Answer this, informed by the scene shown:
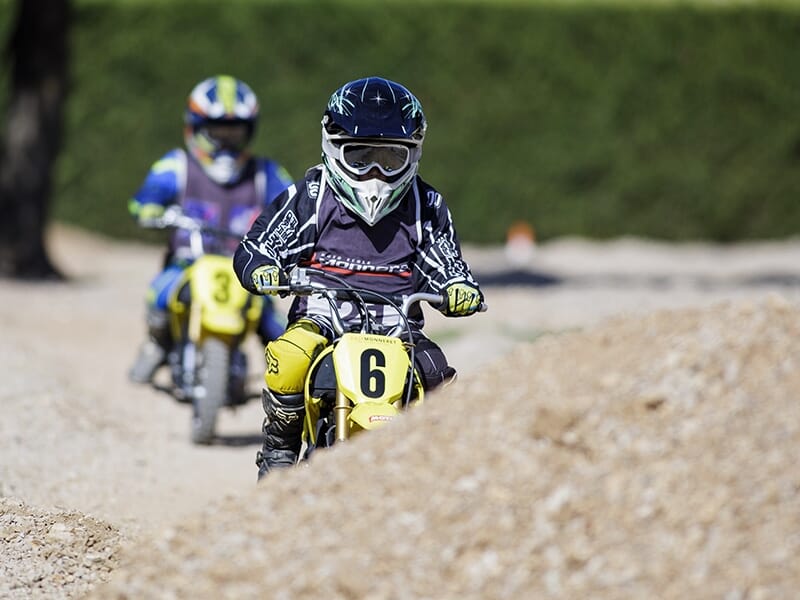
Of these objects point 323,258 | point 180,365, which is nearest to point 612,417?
point 323,258

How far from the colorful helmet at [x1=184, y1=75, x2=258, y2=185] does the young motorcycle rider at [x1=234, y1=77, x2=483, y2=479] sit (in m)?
3.33

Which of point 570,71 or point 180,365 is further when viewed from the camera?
point 570,71

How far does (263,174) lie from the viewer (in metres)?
9.77

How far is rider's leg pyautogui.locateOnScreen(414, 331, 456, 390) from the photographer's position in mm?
5816

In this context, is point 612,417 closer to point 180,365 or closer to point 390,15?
point 180,365

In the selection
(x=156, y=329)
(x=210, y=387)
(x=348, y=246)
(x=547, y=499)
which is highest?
(x=348, y=246)

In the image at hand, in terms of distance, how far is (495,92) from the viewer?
20281 millimetres

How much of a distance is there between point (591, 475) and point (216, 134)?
230 inches

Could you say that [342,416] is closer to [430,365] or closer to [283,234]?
[430,365]

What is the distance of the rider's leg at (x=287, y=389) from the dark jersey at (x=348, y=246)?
0.92ft

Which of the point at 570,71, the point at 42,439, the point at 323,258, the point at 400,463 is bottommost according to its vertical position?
the point at 42,439

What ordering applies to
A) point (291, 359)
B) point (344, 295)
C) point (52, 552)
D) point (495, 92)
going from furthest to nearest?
point (495, 92) → point (344, 295) → point (291, 359) → point (52, 552)

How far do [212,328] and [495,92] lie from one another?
12239 mm

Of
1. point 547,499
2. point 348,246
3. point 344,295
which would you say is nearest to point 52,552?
point 344,295
